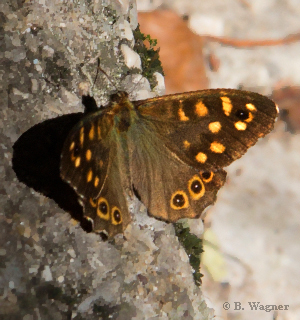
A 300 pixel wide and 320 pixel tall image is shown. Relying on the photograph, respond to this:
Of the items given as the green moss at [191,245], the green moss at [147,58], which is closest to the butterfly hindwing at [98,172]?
the green moss at [191,245]

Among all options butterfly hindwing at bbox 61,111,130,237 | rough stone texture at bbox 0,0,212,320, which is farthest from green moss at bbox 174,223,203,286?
butterfly hindwing at bbox 61,111,130,237

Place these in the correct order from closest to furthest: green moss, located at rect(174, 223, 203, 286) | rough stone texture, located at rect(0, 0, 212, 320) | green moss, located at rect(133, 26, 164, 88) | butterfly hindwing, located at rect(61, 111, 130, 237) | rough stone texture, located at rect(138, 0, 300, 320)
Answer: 1. butterfly hindwing, located at rect(61, 111, 130, 237)
2. rough stone texture, located at rect(0, 0, 212, 320)
3. green moss, located at rect(174, 223, 203, 286)
4. green moss, located at rect(133, 26, 164, 88)
5. rough stone texture, located at rect(138, 0, 300, 320)

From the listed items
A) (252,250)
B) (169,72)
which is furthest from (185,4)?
(252,250)

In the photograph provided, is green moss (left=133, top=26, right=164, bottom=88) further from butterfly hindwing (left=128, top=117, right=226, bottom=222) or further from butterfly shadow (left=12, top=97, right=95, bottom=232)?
butterfly shadow (left=12, top=97, right=95, bottom=232)

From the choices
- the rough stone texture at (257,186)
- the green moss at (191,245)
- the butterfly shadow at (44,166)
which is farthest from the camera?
the rough stone texture at (257,186)

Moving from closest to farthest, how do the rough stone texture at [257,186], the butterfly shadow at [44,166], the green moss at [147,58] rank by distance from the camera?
the butterfly shadow at [44,166], the green moss at [147,58], the rough stone texture at [257,186]

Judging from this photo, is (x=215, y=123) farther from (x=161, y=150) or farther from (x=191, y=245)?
(x=191, y=245)

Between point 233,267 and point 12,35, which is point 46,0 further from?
point 233,267

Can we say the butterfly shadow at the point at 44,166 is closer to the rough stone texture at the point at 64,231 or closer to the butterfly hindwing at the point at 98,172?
the rough stone texture at the point at 64,231
